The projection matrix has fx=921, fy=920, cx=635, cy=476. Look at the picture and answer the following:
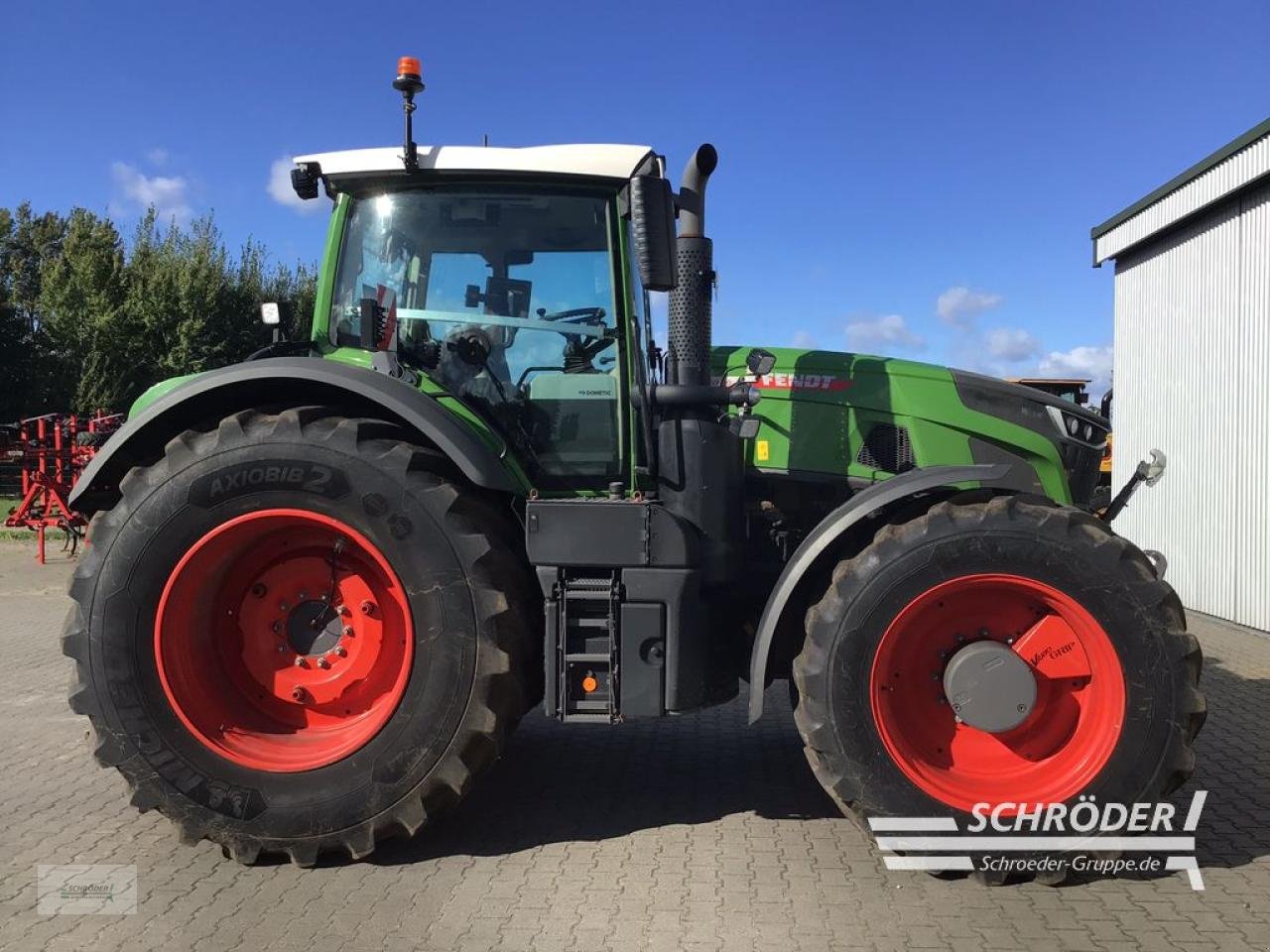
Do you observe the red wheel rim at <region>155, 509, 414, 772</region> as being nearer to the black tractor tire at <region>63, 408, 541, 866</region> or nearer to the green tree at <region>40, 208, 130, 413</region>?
the black tractor tire at <region>63, 408, 541, 866</region>

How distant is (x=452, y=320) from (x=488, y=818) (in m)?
2.06

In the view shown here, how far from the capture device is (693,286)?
352 centimetres

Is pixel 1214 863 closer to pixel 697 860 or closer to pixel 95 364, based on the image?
pixel 697 860

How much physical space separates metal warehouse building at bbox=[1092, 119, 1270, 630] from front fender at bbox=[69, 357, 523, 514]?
744 centimetres

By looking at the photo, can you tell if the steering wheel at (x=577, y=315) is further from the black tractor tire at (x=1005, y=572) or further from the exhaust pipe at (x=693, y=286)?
the black tractor tire at (x=1005, y=572)

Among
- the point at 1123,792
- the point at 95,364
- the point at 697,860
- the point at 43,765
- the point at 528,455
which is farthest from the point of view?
the point at 95,364

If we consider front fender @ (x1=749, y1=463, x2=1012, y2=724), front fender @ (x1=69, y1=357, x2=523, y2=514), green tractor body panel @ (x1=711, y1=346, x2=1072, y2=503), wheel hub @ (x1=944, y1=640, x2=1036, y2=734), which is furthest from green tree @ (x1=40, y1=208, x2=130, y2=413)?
wheel hub @ (x1=944, y1=640, x2=1036, y2=734)

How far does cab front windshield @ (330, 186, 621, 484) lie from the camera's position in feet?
12.1

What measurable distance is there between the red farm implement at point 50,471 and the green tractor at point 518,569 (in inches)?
409

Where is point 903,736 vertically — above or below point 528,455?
below

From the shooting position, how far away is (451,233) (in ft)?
12.2

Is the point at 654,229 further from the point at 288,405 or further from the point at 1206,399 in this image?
the point at 1206,399

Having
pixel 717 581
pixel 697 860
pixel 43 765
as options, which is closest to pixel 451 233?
pixel 717 581

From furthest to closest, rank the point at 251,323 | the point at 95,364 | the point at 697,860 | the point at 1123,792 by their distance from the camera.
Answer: the point at 251,323 < the point at 95,364 < the point at 697,860 < the point at 1123,792
